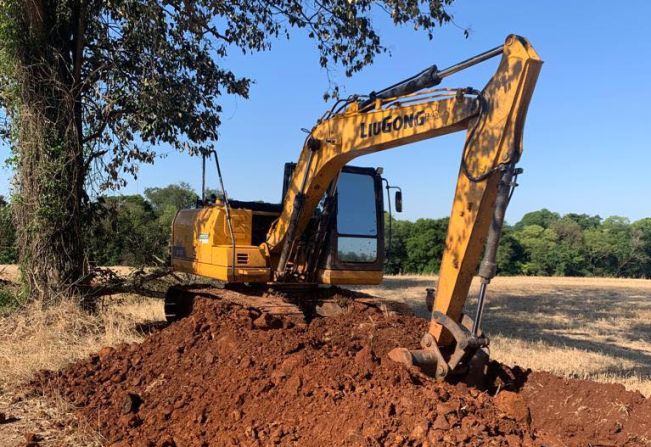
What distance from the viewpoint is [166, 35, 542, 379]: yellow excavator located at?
4.88m

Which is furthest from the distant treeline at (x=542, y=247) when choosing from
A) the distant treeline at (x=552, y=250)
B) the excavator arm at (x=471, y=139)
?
the excavator arm at (x=471, y=139)

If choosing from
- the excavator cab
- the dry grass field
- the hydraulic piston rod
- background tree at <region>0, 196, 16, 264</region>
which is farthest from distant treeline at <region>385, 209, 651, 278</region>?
the hydraulic piston rod

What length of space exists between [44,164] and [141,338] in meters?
2.96

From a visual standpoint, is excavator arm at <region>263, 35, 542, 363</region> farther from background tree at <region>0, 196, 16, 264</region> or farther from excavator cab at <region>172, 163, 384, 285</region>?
background tree at <region>0, 196, 16, 264</region>

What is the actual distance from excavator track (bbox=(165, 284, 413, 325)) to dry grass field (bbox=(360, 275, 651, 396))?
2.06 meters

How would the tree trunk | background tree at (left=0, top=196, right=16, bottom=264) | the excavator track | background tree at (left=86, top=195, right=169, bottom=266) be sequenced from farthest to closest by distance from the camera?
background tree at (left=86, top=195, right=169, bottom=266) < background tree at (left=0, top=196, right=16, bottom=264) < the tree trunk < the excavator track

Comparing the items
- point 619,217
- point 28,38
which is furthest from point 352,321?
point 619,217

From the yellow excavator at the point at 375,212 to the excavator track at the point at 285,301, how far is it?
0.09 m

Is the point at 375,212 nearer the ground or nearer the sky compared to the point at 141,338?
nearer the sky

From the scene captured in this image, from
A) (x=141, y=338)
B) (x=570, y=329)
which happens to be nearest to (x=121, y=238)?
(x=141, y=338)

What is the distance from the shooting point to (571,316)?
47.1 feet

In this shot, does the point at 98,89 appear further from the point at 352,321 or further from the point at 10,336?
the point at 352,321

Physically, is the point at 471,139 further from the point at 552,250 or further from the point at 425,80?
the point at 552,250

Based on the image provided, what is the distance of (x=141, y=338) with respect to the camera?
824 cm
